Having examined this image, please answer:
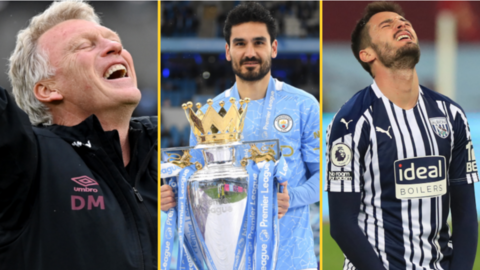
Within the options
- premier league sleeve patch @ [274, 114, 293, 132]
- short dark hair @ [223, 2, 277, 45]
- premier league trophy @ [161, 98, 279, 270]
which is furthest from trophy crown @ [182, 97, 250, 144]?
short dark hair @ [223, 2, 277, 45]

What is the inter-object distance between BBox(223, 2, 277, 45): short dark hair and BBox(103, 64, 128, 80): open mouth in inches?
19.1

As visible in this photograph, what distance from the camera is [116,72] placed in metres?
2.12

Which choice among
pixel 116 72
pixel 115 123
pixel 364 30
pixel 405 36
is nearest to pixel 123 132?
pixel 115 123

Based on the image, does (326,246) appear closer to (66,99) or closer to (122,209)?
(122,209)

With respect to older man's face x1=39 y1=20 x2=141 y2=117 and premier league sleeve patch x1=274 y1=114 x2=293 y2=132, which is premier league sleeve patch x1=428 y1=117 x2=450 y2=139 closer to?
premier league sleeve patch x1=274 y1=114 x2=293 y2=132

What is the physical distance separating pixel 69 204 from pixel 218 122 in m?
0.57

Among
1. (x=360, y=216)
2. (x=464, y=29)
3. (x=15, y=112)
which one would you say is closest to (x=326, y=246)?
(x=360, y=216)

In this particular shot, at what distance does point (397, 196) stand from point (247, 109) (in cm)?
61

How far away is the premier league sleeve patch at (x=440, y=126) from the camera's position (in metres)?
1.87

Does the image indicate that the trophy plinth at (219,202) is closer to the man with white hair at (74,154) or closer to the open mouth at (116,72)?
the man with white hair at (74,154)

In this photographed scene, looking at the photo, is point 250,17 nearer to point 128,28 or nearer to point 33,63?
point 128,28

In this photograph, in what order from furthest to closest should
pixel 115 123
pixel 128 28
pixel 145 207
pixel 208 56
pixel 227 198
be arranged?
pixel 128 28 → pixel 115 123 → pixel 145 207 → pixel 208 56 → pixel 227 198

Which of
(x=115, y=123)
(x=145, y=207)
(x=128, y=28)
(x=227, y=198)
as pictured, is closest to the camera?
(x=227, y=198)

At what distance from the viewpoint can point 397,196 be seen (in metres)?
1.84
